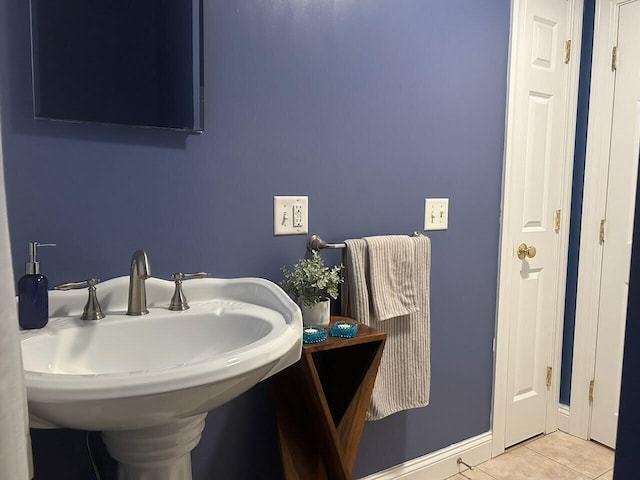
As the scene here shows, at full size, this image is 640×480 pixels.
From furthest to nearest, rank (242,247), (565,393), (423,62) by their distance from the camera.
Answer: (565,393) → (423,62) → (242,247)

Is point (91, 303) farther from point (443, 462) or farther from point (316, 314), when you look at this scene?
point (443, 462)

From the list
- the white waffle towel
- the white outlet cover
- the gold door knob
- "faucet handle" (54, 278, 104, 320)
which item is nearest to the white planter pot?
the white waffle towel

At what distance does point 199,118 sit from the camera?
133 centimetres

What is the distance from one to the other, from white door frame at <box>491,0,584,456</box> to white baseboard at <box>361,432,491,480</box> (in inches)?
3.0

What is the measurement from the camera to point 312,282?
4.72 feet

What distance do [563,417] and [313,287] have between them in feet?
5.38

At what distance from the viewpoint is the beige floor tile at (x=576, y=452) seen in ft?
6.88

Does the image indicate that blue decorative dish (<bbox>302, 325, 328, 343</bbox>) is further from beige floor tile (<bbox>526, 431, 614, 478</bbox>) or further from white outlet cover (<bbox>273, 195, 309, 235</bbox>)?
beige floor tile (<bbox>526, 431, 614, 478</bbox>)

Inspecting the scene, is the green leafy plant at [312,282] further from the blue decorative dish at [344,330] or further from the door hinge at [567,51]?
the door hinge at [567,51]

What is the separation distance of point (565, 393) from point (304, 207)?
1.66 metres

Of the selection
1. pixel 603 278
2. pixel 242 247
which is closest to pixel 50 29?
pixel 242 247

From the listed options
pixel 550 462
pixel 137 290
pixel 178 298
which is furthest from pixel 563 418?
pixel 137 290

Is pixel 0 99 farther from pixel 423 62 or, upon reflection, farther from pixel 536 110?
pixel 536 110

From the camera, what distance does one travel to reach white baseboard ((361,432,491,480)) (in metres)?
1.86
